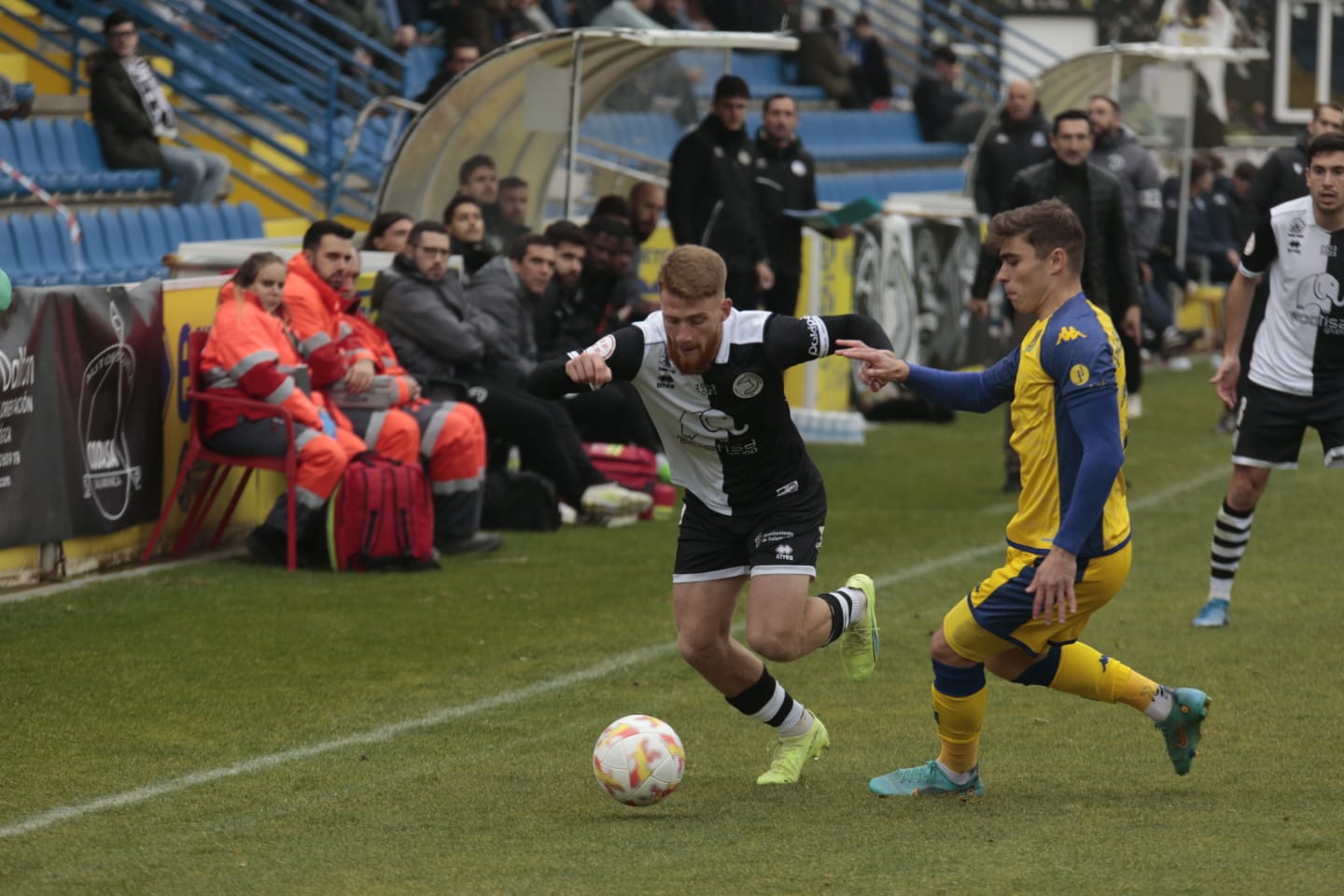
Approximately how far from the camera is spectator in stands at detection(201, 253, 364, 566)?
9977 millimetres

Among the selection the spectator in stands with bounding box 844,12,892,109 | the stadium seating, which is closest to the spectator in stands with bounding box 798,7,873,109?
the spectator in stands with bounding box 844,12,892,109

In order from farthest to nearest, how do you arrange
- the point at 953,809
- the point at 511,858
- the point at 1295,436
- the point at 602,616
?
the point at 602,616 < the point at 1295,436 < the point at 953,809 < the point at 511,858

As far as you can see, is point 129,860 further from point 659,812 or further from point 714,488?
point 714,488

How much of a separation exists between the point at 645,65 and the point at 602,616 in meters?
7.38

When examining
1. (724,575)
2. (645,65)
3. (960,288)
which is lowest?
(960,288)

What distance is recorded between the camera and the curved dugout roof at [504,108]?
14.1 meters

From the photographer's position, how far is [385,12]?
20.8 metres

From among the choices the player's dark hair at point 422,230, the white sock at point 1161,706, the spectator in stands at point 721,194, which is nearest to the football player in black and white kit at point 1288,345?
the white sock at point 1161,706

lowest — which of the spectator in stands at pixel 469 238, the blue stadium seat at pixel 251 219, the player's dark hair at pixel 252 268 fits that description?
the blue stadium seat at pixel 251 219

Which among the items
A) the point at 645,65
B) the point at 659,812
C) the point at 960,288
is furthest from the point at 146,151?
the point at 659,812

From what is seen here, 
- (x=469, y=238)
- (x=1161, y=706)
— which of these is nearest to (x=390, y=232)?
(x=469, y=238)

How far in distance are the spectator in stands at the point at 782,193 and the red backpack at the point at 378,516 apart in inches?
185

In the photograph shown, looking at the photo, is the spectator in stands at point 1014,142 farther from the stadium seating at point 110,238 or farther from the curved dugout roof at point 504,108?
the stadium seating at point 110,238

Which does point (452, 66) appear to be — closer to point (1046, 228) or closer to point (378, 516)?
point (378, 516)
